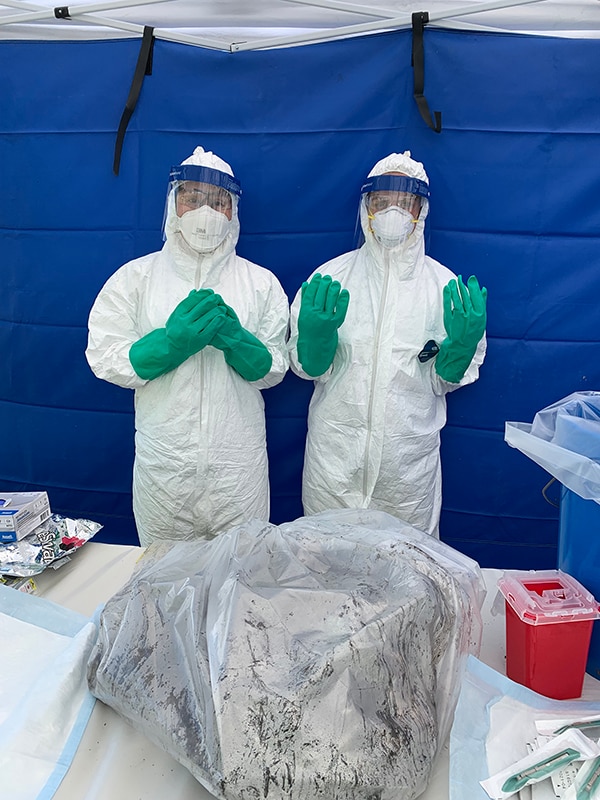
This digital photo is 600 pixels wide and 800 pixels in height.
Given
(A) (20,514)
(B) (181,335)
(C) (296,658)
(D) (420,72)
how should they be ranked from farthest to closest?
(D) (420,72) → (B) (181,335) → (A) (20,514) → (C) (296,658)

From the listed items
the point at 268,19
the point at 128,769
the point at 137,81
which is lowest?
the point at 128,769

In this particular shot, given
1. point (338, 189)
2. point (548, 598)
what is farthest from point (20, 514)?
point (338, 189)

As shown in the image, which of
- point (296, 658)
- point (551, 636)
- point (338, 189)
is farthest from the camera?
point (338, 189)

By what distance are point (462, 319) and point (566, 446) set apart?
0.65 metres

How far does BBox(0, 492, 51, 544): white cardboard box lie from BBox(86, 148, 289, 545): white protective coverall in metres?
0.38

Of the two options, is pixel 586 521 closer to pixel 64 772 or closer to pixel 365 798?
pixel 365 798

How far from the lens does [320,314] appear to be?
1511 mm

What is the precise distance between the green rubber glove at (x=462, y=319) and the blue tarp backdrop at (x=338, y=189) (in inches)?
12.1

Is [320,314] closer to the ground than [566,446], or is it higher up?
higher up

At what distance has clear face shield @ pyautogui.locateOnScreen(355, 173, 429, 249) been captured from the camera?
1561 millimetres

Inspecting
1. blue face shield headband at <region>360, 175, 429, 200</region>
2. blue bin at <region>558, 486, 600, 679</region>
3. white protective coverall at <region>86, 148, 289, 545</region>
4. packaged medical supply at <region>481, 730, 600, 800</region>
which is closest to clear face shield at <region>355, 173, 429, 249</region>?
blue face shield headband at <region>360, 175, 429, 200</region>

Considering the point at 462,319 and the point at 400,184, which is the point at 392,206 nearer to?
the point at 400,184

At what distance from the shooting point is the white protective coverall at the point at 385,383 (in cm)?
162

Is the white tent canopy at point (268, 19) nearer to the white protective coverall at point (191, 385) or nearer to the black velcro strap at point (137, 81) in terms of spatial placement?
the black velcro strap at point (137, 81)
